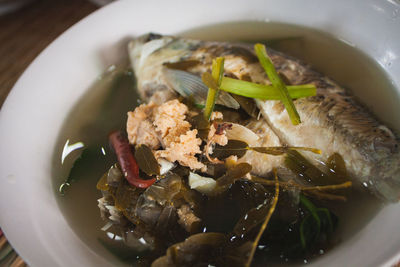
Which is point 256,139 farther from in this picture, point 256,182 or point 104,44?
point 104,44

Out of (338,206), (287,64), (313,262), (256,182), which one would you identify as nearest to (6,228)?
(256,182)

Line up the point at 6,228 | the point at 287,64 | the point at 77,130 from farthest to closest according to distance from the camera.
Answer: the point at 77,130
the point at 287,64
the point at 6,228

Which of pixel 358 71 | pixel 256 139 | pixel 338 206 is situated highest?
pixel 358 71

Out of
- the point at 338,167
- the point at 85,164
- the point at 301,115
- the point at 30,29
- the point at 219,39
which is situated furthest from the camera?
the point at 30,29

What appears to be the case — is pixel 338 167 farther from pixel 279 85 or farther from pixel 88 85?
pixel 88 85

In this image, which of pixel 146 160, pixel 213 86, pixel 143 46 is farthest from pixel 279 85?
pixel 143 46

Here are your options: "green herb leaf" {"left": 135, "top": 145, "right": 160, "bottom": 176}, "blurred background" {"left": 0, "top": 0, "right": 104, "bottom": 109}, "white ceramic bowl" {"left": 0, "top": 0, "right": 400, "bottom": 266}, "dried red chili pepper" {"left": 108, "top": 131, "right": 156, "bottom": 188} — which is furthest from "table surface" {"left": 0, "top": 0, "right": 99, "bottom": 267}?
"green herb leaf" {"left": 135, "top": 145, "right": 160, "bottom": 176}
